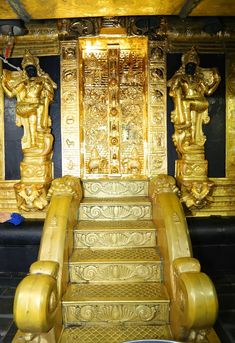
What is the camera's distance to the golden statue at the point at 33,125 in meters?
4.41

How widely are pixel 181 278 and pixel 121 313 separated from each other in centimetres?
79

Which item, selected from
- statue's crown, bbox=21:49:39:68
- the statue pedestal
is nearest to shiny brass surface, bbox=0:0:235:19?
statue's crown, bbox=21:49:39:68

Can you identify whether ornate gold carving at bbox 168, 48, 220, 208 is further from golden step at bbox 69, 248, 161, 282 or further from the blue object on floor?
the blue object on floor

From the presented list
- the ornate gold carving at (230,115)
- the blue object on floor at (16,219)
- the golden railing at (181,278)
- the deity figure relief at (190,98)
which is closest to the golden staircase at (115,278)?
the golden railing at (181,278)

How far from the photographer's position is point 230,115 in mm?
4824

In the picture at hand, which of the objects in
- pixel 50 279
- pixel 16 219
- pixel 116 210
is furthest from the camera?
pixel 16 219

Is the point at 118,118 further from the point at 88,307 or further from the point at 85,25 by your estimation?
the point at 88,307

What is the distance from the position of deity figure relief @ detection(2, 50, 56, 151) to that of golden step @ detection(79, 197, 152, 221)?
130 cm

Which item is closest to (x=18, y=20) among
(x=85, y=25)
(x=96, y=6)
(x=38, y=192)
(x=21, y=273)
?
(x=85, y=25)

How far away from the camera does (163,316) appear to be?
298 cm

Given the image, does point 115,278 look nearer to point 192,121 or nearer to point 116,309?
point 116,309

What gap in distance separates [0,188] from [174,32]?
3.63 m

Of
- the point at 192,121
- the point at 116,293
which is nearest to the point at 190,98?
the point at 192,121

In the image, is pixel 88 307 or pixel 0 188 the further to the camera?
pixel 0 188
